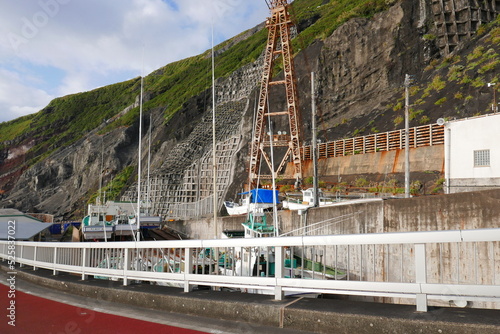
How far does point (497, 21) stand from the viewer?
143ft

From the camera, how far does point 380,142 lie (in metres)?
32.6

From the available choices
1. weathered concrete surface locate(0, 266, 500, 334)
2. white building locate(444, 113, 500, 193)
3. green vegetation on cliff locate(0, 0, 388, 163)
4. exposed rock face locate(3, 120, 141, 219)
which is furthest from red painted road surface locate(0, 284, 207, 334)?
exposed rock face locate(3, 120, 141, 219)

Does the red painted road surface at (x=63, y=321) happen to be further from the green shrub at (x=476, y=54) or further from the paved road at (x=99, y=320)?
the green shrub at (x=476, y=54)

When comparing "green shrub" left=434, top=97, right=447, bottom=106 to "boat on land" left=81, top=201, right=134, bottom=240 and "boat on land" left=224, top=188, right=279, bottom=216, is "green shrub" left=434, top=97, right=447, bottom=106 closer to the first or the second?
"boat on land" left=224, top=188, right=279, bottom=216

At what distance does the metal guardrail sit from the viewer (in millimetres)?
28156

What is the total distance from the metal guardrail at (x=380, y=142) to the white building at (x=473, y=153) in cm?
587

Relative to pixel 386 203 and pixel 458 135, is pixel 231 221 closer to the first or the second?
pixel 386 203

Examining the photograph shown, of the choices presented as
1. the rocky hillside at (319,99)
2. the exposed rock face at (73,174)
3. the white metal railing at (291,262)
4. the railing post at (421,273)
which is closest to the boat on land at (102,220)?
the rocky hillside at (319,99)

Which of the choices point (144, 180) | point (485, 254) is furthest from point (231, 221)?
point (144, 180)

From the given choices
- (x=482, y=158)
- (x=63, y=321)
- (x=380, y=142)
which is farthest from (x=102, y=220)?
(x=63, y=321)

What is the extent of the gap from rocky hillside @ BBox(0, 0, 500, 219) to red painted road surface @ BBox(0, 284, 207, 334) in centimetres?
3117

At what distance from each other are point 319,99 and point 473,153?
93.7 feet

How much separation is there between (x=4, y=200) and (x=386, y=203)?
85.7 metres

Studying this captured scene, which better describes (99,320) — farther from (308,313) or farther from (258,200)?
(258,200)
